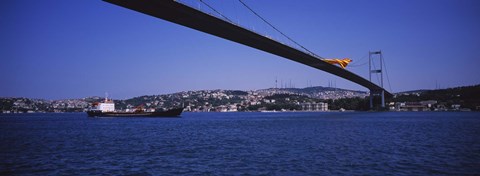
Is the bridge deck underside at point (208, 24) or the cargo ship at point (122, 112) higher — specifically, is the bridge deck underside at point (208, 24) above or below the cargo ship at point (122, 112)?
above

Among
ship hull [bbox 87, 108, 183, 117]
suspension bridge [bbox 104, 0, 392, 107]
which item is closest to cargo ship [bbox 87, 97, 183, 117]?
ship hull [bbox 87, 108, 183, 117]

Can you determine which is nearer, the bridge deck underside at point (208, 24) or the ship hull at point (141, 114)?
the bridge deck underside at point (208, 24)

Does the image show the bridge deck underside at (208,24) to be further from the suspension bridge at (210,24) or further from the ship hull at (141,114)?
the ship hull at (141,114)

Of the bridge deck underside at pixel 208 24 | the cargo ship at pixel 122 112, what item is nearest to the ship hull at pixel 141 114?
the cargo ship at pixel 122 112

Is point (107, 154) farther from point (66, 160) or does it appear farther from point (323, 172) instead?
point (323, 172)

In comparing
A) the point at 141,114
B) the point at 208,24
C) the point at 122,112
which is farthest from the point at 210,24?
the point at 122,112

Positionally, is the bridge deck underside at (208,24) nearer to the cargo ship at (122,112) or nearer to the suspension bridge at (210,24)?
the suspension bridge at (210,24)

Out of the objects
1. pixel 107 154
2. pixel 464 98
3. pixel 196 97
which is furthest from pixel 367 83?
pixel 196 97

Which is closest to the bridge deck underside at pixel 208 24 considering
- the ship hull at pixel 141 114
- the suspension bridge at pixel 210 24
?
the suspension bridge at pixel 210 24

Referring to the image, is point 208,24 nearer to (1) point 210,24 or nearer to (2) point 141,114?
(1) point 210,24

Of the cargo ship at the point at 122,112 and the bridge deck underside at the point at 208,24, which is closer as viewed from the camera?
the bridge deck underside at the point at 208,24
